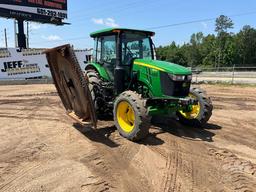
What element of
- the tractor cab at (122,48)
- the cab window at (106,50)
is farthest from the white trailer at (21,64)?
the tractor cab at (122,48)

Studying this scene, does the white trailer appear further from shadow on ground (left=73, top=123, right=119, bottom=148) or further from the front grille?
the front grille

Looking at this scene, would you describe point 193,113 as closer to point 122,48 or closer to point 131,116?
point 131,116

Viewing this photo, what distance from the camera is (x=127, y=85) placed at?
859cm

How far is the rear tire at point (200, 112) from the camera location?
852 cm

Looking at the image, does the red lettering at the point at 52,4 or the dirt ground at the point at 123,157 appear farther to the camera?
the red lettering at the point at 52,4

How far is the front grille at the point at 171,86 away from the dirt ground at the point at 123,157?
1.00 m

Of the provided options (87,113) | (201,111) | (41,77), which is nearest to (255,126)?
(201,111)

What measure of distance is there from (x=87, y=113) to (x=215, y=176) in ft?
11.0

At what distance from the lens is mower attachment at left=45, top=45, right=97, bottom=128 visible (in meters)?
7.48

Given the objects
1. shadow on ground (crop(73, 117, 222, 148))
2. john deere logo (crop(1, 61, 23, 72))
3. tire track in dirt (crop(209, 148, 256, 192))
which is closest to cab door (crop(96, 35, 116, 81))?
shadow on ground (crop(73, 117, 222, 148))

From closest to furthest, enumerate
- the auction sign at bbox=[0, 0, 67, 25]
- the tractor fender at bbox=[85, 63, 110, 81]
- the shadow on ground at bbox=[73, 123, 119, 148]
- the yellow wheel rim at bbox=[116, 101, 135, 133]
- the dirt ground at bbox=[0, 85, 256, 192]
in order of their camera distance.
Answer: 1. the dirt ground at bbox=[0, 85, 256, 192]
2. the shadow on ground at bbox=[73, 123, 119, 148]
3. the yellow wheel rim at bbox=[116, 101, 135, 133]
4. the tractor fender at bbox=[85, 63, 110, 81]
5. the auction sign at bbox=[0, 0, 67, 25]

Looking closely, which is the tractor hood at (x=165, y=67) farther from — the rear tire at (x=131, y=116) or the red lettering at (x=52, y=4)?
the red lettering at (x=52, y=4)

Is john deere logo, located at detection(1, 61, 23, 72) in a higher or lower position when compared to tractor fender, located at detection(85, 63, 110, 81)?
lower

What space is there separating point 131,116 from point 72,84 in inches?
64.4
